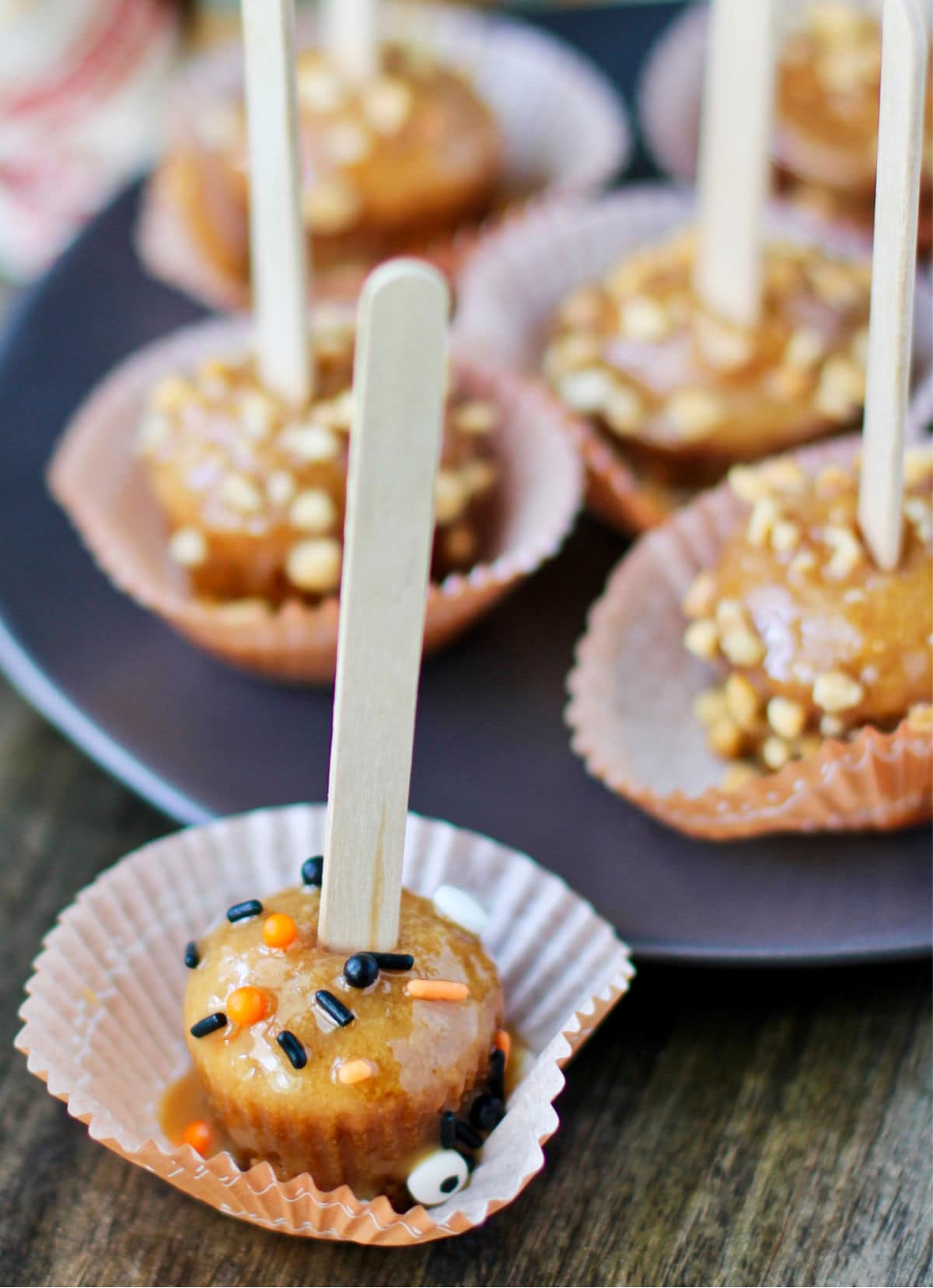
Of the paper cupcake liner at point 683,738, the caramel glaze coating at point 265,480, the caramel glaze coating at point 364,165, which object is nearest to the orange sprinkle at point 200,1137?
the paper cupcake liner at point 683,738

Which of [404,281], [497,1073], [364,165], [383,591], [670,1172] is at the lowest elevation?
[670,1172]

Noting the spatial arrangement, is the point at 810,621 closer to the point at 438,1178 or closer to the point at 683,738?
the point at 683,738

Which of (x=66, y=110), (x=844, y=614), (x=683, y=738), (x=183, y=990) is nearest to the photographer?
(x=183, y=990)

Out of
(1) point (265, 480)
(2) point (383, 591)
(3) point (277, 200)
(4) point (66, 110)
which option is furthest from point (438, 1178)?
(4) point (66, 110)

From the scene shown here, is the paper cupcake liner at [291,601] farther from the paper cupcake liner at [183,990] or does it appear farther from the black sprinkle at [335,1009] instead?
the black sprinkle at [335,1009]

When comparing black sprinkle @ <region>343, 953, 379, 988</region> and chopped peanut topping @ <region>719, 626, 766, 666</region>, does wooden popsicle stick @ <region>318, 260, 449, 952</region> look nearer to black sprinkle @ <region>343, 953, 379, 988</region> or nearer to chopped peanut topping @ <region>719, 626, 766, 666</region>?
black sprinkle @ <region>343, 953, 379, 988</region>

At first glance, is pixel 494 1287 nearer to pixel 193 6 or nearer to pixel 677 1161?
pixel 677 1161
